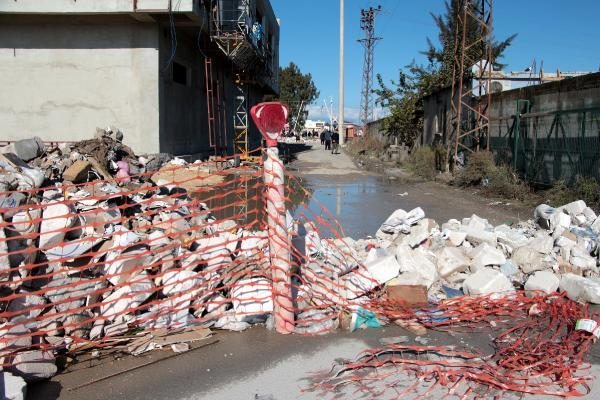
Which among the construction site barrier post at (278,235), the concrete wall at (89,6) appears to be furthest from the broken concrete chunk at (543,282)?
the concrete wall at (89,6)

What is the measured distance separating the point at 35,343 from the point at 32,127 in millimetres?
14060

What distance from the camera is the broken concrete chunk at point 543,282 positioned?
512cm

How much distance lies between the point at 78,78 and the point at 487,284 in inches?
565

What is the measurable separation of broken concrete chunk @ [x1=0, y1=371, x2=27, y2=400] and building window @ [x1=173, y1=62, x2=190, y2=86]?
51.6 feet

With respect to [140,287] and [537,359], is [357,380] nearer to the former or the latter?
[537,359]

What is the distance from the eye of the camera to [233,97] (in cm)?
2722

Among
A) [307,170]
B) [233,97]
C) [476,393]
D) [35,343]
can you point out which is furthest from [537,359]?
[233,97]

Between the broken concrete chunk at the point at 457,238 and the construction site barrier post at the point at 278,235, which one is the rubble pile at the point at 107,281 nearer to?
the construction site barrier post at the point at 278,235

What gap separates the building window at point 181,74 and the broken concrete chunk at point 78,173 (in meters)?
10.1

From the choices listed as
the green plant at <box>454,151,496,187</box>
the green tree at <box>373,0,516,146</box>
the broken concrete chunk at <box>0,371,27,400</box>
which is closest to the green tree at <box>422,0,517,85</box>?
the green tree at <box>373,0,516,146</box>

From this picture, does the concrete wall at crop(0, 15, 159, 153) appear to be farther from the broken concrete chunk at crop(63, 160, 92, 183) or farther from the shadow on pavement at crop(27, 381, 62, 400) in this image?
the shadow on pavement at crop(27, 381, 62, 400)

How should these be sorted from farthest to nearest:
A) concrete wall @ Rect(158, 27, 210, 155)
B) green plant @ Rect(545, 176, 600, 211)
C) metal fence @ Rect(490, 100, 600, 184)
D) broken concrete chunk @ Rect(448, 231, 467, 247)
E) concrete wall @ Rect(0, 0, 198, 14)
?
concrete wall @ Rect(158, 27, 210, 155), concrete wall @ Rect(0, 0, 198, 14), metal fence @ Rect(490, 100, 600, 184), green plant @ Rect(545, 176, 600, 211), broken concrete chunk @ Rect(448, 231, 467, 247)

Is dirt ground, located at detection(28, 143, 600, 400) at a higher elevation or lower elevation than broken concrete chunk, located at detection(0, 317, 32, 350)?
lower

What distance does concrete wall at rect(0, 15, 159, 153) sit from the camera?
15.5 meters
